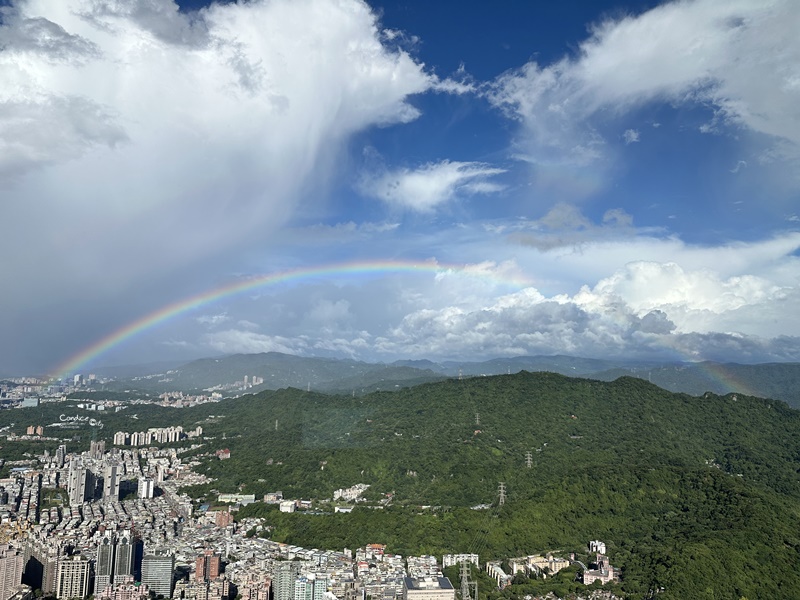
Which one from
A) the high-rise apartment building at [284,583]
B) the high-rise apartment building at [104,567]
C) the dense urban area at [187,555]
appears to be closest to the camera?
the high-rise apartment building at [284,583]

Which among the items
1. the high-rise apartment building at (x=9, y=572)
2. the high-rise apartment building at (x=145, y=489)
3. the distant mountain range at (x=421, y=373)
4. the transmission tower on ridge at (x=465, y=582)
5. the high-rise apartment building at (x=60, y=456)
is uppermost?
the distant mountain range at (x=421, y=373)

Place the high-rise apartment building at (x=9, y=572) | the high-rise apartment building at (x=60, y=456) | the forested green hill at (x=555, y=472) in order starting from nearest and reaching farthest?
the high-rise apartment building at (x=9, y=572) < the forested green hill at (x=555, y=472) < the high-rise apartment building at (x=60, y=456)

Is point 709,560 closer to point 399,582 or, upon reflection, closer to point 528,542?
point 528,542

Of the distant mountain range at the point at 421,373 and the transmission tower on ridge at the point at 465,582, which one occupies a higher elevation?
the distant mountain range at the point at 421,373

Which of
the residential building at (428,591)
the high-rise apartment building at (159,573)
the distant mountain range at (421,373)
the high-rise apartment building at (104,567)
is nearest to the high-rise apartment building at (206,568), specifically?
the high-rise apartment building at (159,573)

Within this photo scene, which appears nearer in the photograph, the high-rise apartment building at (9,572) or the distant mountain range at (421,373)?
the high-rise apartment building at (9,572)

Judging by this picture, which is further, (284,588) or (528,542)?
(528,542)

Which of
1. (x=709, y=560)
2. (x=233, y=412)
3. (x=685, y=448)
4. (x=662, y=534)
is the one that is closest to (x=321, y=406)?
(x=233, y=412)

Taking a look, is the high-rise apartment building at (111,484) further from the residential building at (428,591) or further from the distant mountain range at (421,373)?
the distant mountain range at (421,373)
